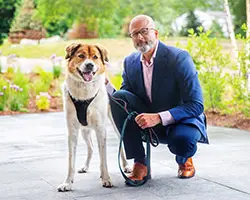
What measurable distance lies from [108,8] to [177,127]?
545 inches

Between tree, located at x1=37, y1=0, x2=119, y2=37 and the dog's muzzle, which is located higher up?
tree, located at x1=37, y1=0, x2=119, y2=37

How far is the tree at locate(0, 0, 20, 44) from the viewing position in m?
19.0

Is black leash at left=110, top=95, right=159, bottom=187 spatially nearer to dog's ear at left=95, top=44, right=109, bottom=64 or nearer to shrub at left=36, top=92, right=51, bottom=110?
dog's ear at left=95, top=44, right=109, bottom=64

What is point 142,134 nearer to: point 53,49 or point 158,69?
point 158,69

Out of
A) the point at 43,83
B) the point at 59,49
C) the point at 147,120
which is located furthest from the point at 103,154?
the point at 59,49


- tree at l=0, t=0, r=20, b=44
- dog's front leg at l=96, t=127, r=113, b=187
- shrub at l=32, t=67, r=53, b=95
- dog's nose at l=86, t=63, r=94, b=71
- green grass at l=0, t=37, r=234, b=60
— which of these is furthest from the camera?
tree at l=0, t=0, r=20, b=44

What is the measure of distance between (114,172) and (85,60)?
104cm

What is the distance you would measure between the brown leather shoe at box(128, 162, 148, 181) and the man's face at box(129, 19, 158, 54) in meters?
0.80

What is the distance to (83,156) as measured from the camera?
477 cm

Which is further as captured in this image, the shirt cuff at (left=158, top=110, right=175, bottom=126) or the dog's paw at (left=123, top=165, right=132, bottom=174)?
the dog's paw at (left=123, top=165, right=132, bottom=174)

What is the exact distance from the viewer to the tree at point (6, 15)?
19.0 metres

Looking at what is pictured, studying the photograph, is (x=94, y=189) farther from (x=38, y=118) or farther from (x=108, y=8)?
(x=108, y=8)

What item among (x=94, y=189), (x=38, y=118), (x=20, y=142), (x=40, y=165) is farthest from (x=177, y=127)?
(x=38, y=118)

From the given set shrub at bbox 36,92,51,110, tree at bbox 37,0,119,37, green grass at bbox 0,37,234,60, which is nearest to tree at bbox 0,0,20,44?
tree at bbox 37,0,119,37
